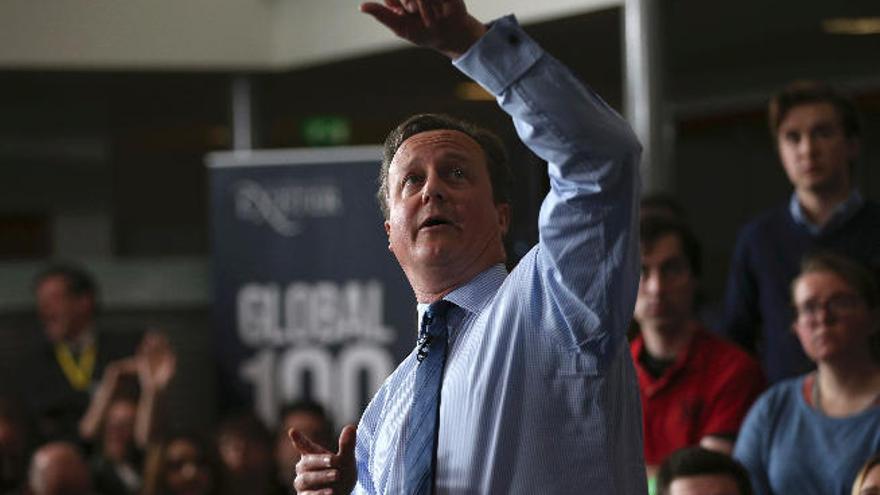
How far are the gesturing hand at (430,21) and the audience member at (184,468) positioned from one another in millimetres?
3637

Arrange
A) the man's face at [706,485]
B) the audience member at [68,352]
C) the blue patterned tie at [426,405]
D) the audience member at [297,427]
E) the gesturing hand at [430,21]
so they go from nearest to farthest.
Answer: the gesturing hand at [430,21] → the blue patterned tie at [426,405] → the man's face at [706,485] → the audience member at [297,427] → the audience member at [68,352]

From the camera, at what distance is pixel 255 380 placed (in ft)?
19.4

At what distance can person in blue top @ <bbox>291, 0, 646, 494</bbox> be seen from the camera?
1780 mm

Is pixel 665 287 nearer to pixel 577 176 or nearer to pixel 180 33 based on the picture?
pixel 577 176

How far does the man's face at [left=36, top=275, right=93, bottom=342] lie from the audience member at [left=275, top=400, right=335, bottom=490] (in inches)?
35.1

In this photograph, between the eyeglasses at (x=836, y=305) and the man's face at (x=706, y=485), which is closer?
the man's face at (x=706, y=485)

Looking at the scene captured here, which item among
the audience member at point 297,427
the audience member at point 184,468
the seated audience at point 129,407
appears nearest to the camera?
the audience member at point 297,427

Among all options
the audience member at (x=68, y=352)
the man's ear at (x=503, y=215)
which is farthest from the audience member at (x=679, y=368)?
the audience member at (x=68, y=352)

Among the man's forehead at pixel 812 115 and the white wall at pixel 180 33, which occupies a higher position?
the white wall at pixel 180 33

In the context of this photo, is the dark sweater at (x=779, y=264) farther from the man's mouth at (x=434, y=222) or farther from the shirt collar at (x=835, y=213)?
the man's mouth at (x=434, y=222)

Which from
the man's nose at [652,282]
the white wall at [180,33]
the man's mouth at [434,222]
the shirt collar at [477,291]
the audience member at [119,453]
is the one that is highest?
the white wall at [180,33]

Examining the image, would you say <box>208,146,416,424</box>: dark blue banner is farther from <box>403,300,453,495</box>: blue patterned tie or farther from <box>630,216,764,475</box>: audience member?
<box>403,300,453,495</box>: blue patterned tie

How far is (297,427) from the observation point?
5.20 metres

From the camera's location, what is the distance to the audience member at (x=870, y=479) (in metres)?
3.15
